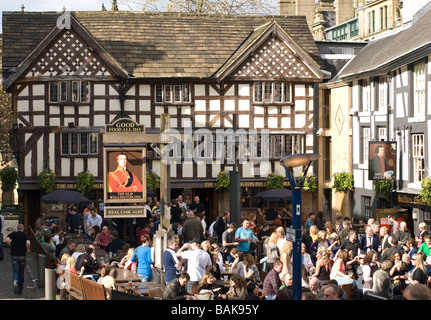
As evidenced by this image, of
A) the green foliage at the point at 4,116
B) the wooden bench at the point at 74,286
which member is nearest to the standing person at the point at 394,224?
the wooden bench at the point at 74,286

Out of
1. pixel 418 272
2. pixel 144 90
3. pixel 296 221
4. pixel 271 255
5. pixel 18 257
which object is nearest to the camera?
pixel 296 221

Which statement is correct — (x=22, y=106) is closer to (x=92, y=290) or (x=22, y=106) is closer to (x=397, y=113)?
(x=397, y=113)

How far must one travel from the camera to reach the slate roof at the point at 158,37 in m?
36.2

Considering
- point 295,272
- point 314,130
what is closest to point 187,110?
point 314,130

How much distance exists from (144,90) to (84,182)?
15.1 ft

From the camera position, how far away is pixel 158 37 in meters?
37.7

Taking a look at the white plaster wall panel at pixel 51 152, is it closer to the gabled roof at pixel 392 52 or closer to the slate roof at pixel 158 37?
the slate roof at pixel 158 37

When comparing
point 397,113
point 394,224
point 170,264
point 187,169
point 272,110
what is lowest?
point 170,264

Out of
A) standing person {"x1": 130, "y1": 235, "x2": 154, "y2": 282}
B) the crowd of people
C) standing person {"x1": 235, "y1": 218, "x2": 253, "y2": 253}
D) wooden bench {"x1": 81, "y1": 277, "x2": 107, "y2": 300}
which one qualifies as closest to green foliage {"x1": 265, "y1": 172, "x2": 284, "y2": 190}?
the crowd of people

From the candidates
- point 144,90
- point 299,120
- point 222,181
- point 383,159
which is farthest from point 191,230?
point 299,120

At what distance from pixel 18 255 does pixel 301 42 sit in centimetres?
2076

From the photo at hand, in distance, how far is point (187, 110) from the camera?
119 ft

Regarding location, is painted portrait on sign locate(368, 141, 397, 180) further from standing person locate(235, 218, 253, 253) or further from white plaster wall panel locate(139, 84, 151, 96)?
white plaster wall panel locate(139, 84, 151, 96)

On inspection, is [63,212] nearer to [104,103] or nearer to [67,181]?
[67,181]
